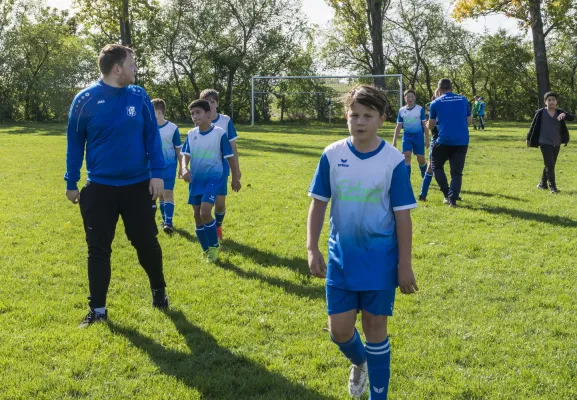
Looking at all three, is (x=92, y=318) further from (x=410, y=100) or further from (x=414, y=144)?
(x=410, y=100)

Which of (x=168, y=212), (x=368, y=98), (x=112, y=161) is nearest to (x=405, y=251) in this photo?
(x=368, y=98)

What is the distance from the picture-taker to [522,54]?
46062 mm

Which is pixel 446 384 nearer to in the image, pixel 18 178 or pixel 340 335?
pixel 340 335

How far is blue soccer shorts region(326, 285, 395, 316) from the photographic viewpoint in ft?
10.7

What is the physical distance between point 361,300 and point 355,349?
0.41m

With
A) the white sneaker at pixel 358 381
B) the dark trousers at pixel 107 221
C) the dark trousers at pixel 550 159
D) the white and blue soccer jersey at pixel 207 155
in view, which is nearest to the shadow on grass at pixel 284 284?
the white and blue soccer jersey at pixel 207 155

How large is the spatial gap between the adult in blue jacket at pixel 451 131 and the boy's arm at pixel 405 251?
7275mm

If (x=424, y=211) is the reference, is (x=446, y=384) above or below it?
below

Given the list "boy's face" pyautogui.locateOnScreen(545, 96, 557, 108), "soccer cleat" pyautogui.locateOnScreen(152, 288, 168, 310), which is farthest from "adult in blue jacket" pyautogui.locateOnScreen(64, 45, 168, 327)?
"boy's face" pyautogui.locateOnScreen(545, 96, 557, 108)

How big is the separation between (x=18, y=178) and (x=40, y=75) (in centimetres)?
3181

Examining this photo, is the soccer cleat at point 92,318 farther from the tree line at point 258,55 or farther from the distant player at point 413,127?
the tree line at point 258,55

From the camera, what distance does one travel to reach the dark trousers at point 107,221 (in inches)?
189

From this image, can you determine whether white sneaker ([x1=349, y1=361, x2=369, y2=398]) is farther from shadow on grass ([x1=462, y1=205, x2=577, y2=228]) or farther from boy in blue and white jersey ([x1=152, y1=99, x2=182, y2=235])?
shadow on grass ([x1=462, y1=205, x2=577, y2=228])

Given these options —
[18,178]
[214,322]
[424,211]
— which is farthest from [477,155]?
[214,322]
